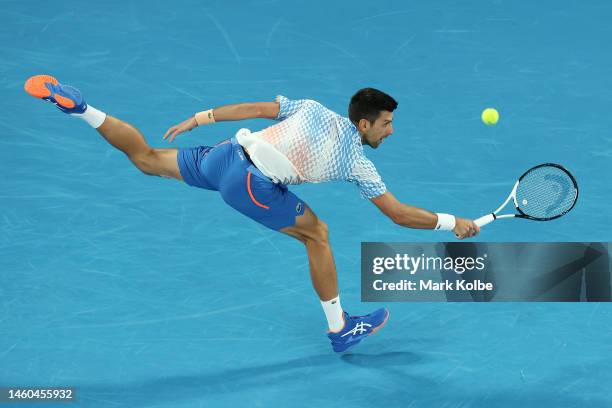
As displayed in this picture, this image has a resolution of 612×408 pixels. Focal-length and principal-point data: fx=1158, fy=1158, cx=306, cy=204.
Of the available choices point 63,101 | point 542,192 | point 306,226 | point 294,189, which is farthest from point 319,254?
point 294,189

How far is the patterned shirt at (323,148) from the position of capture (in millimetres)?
7312

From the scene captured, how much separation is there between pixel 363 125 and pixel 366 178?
34 cm

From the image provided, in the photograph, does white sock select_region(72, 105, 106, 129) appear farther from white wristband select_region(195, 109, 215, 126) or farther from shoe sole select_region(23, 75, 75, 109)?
white wristband select_region(195, 109, 215, 126)

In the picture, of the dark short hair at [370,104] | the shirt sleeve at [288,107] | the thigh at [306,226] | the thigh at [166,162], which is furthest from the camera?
the thigh at [166,162]

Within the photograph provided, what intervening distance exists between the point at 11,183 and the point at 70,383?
2.93 meters

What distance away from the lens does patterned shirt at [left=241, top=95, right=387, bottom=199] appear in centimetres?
731

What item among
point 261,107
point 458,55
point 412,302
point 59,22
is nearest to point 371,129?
point 261,107

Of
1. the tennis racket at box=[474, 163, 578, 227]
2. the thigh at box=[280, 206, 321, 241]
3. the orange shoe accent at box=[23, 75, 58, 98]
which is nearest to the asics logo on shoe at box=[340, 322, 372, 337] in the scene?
the thigh at box=[280, 206, 321, 241]

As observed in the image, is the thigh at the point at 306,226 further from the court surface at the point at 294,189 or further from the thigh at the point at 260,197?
the court surface at the point at 294,189

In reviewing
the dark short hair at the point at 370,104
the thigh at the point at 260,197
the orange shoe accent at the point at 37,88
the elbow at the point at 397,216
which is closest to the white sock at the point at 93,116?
the orange shoe accent at the point at 37,88

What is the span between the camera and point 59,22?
1216 cm

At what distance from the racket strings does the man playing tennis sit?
64cm

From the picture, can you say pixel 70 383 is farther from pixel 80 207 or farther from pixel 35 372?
pixel 80 207

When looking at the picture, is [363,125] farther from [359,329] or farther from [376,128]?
[359,329]
